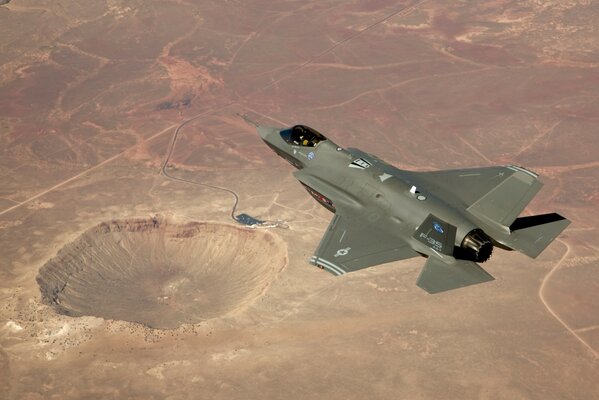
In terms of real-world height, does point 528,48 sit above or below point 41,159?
above

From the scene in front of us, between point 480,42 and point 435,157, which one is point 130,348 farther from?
point 480,42

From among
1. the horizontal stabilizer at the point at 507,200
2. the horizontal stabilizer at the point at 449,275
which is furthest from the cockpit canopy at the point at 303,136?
the horizontal stabilizer at the point at 449,275

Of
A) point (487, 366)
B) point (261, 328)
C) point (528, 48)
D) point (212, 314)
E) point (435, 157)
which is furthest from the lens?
point (528, 48)

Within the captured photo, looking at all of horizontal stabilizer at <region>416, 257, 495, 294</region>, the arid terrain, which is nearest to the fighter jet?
horizontal stabilizer at <region>416, 257, 495, 294</region>

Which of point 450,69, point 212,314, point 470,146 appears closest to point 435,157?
point 470,146

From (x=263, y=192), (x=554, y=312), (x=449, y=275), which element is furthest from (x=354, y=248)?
(x=263, y=192)

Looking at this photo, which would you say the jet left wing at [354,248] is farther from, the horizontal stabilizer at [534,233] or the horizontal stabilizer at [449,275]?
the horizontal stabilizer at [534,233]
